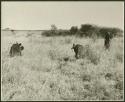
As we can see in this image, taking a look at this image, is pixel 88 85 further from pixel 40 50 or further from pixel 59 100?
pixel 40 50

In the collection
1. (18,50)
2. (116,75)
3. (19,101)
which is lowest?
(19,101)

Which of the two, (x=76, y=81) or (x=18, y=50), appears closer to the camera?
(x=76, y=81)

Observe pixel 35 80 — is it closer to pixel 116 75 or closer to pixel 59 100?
pixel 59 100

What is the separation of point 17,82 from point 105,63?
3.03 metres

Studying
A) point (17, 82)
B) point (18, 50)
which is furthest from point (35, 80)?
point (18, 50)

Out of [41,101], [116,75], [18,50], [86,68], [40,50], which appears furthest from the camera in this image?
[40,50]

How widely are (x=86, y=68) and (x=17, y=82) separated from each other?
2205 mm

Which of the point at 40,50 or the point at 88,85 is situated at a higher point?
the point at 40,50

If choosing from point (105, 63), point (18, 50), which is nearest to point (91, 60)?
point (105, 63)

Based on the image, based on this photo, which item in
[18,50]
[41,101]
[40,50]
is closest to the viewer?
[41,101]

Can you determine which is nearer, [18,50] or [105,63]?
[105,63]

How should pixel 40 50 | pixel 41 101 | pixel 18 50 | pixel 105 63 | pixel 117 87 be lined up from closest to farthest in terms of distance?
pixel 41 101 → pixel 117 87 → pixel 105 63 → pixel 18 50 → pixel 40 50

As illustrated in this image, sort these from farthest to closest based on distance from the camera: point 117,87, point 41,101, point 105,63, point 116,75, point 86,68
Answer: point 105,63, point 86,68, point 116,75, point 117,87, point 41,101

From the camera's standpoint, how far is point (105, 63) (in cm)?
745
